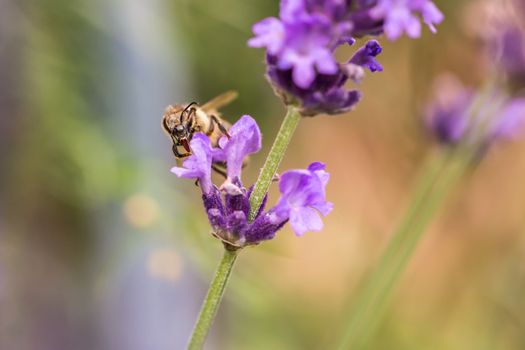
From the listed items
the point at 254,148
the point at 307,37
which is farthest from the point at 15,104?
the point at 307,37

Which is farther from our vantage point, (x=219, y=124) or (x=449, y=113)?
(x=449, y=113)

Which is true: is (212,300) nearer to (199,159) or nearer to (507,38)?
→ (199,159)

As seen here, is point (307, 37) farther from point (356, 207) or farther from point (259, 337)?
point (356, 207)

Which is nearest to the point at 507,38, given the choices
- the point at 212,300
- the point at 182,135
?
the point at 182,135

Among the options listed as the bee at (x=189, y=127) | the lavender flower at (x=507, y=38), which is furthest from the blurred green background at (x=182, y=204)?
the bee at (x=189, y=127)

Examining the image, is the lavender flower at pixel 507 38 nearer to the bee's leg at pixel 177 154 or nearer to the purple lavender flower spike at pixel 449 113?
the purple lavender flower spike at pixel 449 113

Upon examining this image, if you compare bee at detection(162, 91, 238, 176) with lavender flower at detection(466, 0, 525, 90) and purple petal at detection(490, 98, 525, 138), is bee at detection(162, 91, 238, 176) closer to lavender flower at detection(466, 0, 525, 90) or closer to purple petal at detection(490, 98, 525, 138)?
lavender flower at detection(466, 0, 525, 90)
